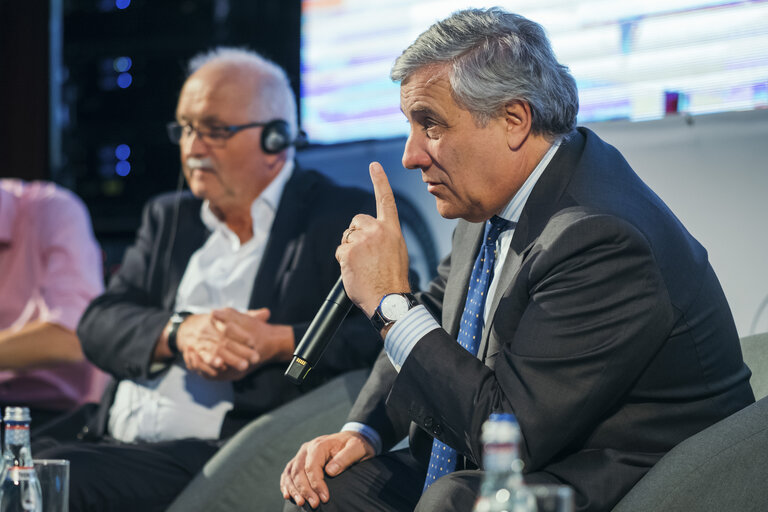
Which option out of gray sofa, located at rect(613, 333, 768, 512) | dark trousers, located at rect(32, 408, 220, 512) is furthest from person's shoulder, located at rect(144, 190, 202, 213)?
gray sofa, located at rect(613, 333, 768, 512)

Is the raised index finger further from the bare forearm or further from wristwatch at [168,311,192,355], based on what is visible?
the bare forearm

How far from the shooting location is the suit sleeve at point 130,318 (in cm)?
224

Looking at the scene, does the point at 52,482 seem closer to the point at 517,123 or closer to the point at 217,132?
the point at 517,123

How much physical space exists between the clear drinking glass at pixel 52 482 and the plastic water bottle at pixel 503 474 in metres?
0.77

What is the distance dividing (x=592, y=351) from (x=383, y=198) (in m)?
0.45

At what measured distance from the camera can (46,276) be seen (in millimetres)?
2730

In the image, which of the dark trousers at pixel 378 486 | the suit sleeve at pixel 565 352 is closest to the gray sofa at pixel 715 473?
the suit sleeve at pixel 565 352

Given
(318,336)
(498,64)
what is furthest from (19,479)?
(498,64)

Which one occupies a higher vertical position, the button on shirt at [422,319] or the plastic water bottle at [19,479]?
the button on shirt at [422,319]

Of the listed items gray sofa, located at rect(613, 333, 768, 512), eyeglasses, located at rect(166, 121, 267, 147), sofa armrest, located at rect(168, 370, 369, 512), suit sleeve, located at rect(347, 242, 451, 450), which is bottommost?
sofa armrest, located at rect(168, 370, 369, 512)

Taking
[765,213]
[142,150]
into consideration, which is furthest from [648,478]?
[142,150]

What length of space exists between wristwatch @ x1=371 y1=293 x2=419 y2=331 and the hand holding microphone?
2 centimetres

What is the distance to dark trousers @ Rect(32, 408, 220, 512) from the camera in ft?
6.51

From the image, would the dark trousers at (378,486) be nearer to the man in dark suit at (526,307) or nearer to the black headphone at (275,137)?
the man in dark suit at (526,307)
